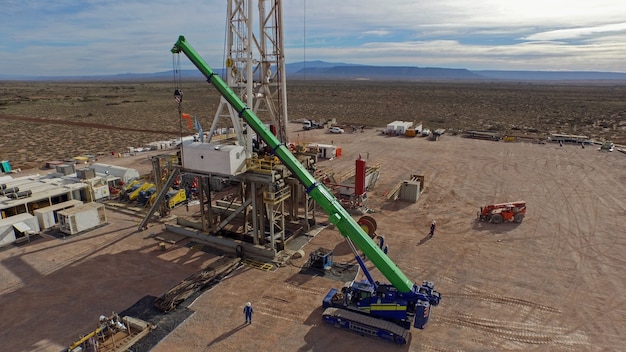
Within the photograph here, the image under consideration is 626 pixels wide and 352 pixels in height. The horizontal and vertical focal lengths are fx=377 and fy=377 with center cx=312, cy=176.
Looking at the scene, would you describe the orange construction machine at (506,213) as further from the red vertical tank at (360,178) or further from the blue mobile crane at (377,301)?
the blue mobile crane at (377,301)

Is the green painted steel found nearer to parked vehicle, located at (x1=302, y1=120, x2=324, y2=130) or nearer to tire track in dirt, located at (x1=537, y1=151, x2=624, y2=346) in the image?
tire track in dirt, located at (x1=537, y1=151, x2=624, y2=346)

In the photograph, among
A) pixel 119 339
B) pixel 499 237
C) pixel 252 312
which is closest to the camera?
pixel 119 339

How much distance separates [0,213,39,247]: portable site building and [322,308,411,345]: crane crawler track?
824 inches

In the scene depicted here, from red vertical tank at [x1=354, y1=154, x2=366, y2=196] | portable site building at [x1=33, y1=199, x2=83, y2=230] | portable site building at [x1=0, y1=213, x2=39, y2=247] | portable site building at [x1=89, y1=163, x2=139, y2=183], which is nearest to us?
portable site building at [x1=0, y1=213, x2=39, y2=247]

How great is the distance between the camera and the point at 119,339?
49.9 feet

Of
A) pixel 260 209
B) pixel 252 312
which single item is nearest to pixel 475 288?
pixel 252 312

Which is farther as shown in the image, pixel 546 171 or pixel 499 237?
pixel 546 171

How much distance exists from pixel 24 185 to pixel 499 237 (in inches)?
1383

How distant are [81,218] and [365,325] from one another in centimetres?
2070

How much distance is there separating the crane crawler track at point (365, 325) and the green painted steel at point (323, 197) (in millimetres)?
1593

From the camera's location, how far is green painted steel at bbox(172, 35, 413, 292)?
→ 15742 mm

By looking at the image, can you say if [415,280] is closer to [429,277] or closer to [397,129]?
[429,277]

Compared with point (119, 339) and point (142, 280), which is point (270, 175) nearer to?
point (142, 280)

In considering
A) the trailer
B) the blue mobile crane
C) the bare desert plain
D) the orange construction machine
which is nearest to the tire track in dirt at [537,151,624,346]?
the bare desert plain
